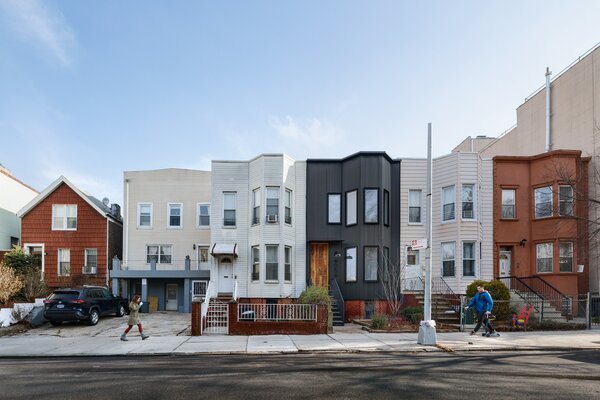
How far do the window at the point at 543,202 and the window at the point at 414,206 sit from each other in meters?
5.84

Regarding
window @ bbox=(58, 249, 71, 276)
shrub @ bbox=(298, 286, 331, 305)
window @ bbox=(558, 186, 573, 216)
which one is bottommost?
shrub @ bbox=(298, 286, 331, 305)

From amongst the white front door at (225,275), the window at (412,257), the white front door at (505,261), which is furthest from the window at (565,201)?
the white front door at (225,275)

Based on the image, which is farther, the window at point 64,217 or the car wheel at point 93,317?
the window at point 64,217

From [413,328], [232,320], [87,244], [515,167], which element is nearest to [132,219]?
[87,244]

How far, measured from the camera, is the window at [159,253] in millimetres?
29328

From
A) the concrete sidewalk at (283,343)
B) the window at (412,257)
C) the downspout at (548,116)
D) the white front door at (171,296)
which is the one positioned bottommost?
the white front door at (171,296)

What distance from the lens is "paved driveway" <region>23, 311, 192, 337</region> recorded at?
18.2m

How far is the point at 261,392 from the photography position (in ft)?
27.3

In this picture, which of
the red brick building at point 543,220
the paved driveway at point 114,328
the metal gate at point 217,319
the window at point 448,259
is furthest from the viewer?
the window at point 448,259

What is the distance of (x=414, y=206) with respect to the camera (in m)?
24.7

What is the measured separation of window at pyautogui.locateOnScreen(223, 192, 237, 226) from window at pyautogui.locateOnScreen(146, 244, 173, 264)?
6269 mm

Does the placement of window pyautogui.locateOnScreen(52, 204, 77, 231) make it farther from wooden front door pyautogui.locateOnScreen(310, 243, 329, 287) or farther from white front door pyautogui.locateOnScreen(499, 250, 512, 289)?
white front door pyautogui.locateOnScreen(499, 250, 512, 289)

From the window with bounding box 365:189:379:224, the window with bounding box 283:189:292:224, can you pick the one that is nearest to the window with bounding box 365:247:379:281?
the window with bounding box 365:189:379:224

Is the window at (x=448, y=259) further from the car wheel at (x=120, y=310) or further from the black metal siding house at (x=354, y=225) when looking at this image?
the car wheel at (x=120, y=310)
